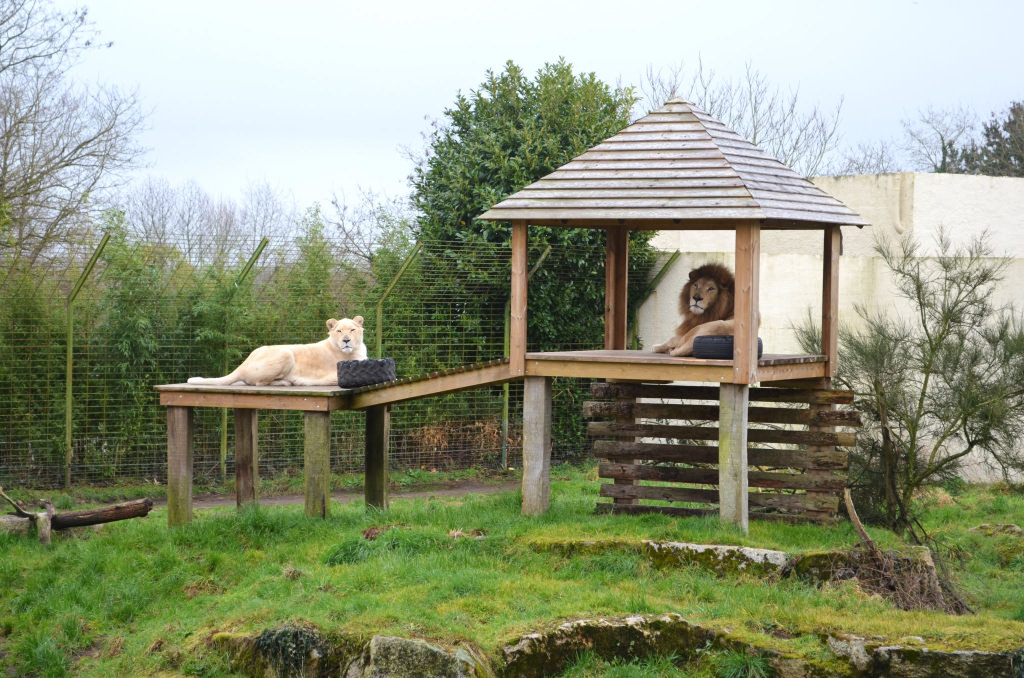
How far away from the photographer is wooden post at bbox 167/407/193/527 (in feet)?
33.4

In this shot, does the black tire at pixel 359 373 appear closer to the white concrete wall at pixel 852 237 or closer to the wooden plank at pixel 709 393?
the wooden plank at pixel 709 393

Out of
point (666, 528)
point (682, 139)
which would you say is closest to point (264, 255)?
point (682, 139)

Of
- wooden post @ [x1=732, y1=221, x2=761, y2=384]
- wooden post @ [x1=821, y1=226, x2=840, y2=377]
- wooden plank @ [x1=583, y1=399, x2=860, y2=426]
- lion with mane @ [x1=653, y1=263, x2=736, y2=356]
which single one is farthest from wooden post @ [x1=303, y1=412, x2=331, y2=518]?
wooden post @ [x1=821, y1=226, x2=840, y2=377]

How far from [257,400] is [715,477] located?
14.3ft

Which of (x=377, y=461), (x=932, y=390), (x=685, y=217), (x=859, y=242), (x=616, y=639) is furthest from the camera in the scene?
(x=859, y=242)

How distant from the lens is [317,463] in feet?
32.9

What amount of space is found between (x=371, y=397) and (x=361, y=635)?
3498mm

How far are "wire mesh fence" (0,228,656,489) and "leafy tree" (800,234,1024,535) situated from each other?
4.91 meters

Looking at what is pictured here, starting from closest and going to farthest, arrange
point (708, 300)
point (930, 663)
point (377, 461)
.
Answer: point (930, 663) < point (708, 300) < point (377, 461)

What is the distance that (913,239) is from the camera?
18.8 metres

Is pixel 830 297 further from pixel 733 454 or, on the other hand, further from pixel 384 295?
pixel 384 295

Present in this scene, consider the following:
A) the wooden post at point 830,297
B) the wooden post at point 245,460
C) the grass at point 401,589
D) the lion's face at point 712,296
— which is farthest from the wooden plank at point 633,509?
the wooden post at point 245,460

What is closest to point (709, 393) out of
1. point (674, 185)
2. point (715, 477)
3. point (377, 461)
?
point (715, 477)

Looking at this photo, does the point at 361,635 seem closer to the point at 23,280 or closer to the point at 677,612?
the point at 677,612
